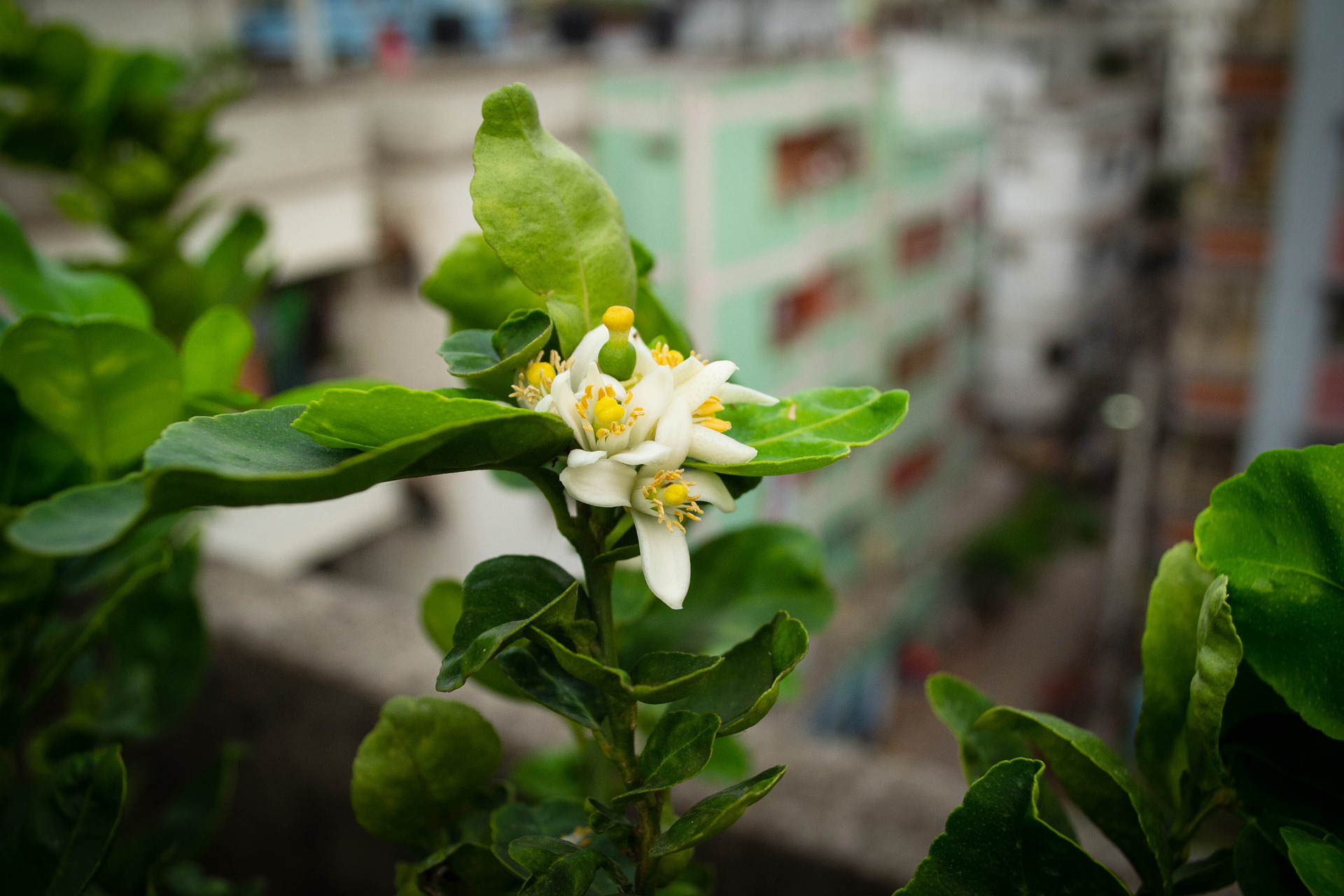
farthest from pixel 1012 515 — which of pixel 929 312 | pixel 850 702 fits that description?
pixel 850 702

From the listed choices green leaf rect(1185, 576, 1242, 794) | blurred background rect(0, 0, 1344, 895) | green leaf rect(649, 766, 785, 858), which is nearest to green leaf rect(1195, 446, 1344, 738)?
green leaf rect(1185, 576, 1242, 794)

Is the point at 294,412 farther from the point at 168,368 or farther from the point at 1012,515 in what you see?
the point at 1012,515

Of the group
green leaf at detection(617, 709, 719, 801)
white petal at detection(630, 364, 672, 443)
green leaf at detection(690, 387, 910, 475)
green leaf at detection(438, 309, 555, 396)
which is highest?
green leaf at detection(438, 309, 555, 396)

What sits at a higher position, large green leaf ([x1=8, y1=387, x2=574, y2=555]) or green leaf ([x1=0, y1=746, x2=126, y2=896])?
large green leaf ([x1=8, y1=387, x2=574, y2=555])

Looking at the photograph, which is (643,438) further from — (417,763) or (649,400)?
(417,763)

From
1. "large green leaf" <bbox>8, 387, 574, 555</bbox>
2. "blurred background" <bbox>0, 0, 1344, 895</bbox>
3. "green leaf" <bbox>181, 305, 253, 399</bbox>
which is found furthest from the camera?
"blurred background" <bbox>0, 0, 1344, 895</bbox>

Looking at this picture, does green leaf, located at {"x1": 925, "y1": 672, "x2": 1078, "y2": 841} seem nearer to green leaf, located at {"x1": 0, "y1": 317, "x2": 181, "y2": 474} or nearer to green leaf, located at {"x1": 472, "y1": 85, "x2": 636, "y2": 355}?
green leaf, located at {"x1": 472, "y1": 85, "x2": 636, "y2": 355}
